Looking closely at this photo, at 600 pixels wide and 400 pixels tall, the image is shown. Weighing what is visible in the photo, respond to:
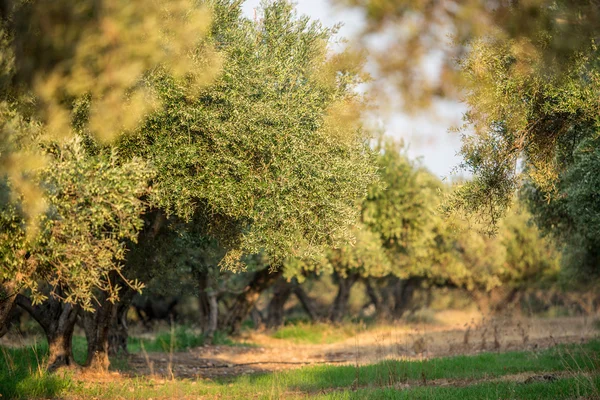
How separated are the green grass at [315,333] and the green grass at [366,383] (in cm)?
1556

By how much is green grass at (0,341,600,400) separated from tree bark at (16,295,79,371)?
0.67 m

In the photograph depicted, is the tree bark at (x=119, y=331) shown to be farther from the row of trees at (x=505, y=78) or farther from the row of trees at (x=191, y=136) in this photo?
the row of trees at (x=505, y=78)

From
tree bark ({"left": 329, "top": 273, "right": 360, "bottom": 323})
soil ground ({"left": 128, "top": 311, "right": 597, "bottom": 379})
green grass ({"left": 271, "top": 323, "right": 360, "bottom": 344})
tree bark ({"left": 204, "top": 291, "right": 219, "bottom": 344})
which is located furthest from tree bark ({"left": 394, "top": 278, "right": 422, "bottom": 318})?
tree bark ({"left": 204, "top": 291, "right": 219, "bottom": 344})

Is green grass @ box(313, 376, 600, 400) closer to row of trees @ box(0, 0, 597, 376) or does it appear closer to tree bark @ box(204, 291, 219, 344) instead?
row of trees @ box(0, 0, 597, 376)

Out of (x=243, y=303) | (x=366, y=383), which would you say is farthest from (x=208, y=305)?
(x=366, y=383)

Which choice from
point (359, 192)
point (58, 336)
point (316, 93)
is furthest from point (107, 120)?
point (58, 336)

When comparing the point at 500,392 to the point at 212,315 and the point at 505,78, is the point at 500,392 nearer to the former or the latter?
the point at 505,78

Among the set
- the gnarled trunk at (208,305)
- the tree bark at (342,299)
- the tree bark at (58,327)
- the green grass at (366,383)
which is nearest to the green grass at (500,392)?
the green grass at (366,383)

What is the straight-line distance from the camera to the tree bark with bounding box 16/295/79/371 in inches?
703

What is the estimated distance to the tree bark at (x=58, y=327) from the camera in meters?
17.9

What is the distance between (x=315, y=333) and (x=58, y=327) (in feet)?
66.6

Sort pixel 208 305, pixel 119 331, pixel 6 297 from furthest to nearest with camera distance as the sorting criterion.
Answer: pixel 208 305
pixel 119 331
pixel 6 297

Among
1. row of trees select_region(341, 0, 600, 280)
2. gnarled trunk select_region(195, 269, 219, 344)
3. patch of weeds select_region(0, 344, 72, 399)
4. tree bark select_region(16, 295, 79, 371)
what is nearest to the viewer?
row of trees select_region(341, 0, 600, 280)

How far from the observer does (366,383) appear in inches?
637
